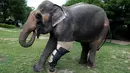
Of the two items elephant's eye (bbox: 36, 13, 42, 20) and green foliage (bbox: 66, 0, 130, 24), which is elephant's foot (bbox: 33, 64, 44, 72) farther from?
green foliage (bbox: 66, 0, 130, 24)

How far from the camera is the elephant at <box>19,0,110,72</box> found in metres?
3.73

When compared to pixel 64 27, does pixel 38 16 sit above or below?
above

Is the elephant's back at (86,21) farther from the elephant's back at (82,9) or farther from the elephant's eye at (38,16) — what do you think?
the elephant's eye at (38,16)

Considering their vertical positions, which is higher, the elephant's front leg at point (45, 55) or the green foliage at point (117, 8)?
the elephant's front leg at point (45, 55)

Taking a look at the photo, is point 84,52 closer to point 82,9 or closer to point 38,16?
point 82,9

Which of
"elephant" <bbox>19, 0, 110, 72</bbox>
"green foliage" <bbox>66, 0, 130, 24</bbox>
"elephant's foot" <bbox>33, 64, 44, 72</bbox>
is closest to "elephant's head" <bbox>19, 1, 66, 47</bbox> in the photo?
"elephant" <bbox>19, 0, 110, 72</bbox>

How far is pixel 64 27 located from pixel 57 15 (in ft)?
0.92

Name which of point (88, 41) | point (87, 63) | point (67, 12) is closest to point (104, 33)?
point (88, 41)

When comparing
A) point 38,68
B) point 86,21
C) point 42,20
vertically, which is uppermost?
A: point 42,20

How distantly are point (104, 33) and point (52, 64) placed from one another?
5.11 feet

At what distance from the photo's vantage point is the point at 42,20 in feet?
12.2

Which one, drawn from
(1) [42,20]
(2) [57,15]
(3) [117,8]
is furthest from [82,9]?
(3) [117,8]

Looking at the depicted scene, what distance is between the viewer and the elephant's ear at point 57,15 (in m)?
3.81

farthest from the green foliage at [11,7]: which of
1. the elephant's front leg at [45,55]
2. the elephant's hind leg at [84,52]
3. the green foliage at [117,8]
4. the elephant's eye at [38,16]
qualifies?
the elephant's eye at [38,16]
